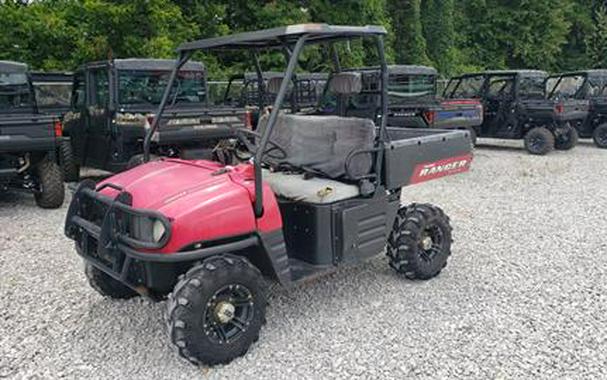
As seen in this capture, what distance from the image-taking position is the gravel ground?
3295 mm

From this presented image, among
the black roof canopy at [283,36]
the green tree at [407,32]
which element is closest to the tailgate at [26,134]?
the black roof canopy at [283,36]

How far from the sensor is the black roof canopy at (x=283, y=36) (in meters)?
3.47

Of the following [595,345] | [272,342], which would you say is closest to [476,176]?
[595,345]

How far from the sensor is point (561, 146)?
1294 cm

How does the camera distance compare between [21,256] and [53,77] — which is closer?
[21,256]

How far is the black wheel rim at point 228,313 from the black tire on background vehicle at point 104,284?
112 cm

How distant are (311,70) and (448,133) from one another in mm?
11647

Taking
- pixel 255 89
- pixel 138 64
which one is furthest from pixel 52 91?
pixel 255 89

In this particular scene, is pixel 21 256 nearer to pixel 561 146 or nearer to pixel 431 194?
pixel 431 194

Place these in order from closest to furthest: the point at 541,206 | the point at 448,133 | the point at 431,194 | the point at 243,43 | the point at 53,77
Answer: the point at 243,43 → the point at 448,133 → the point at 541,206 → the point at 431,194 → the point at 53,77

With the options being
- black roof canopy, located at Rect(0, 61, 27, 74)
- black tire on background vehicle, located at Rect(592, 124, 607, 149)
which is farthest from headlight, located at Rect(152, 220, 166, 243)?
black tire on background vehicle, located at Rect(592, 124, 607, 149)

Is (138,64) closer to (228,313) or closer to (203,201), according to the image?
(203,201)

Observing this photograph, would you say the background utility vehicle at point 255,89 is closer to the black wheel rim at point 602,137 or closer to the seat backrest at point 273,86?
the seat backrest at point 273,86

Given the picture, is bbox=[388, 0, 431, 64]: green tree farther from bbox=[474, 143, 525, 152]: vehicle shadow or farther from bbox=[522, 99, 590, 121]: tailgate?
bbox=[522, 99, 590, 121]: tailgate
